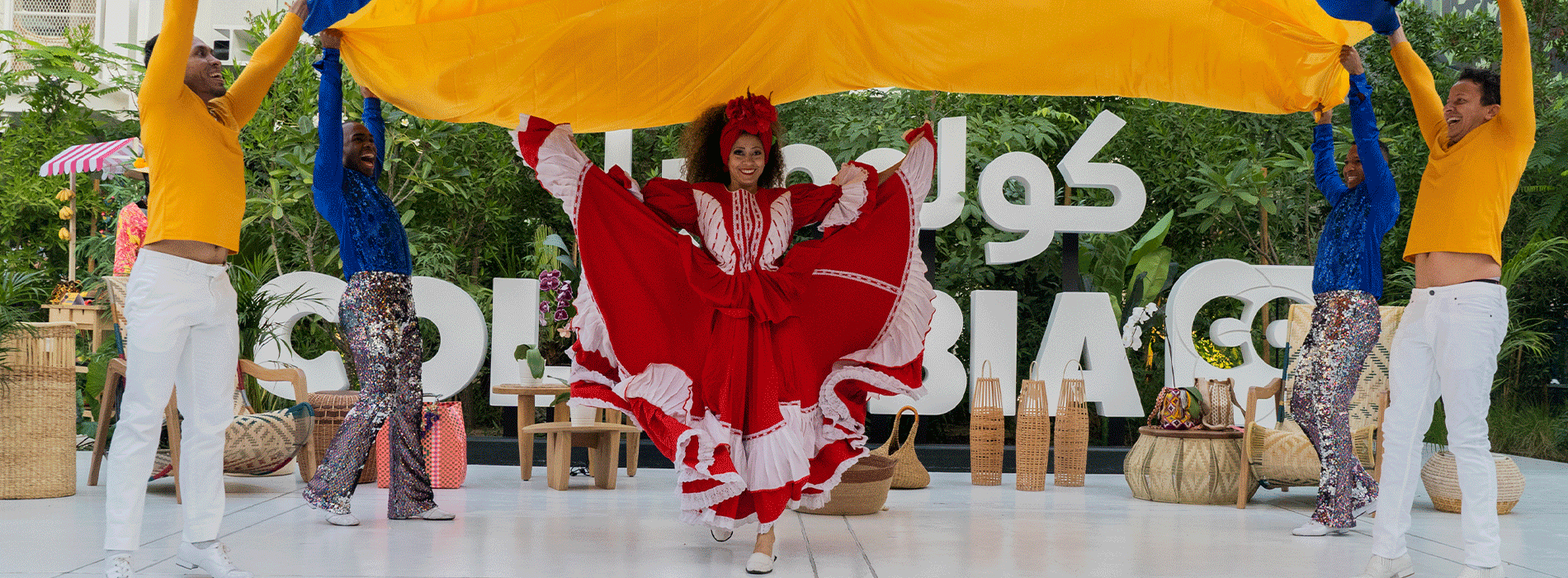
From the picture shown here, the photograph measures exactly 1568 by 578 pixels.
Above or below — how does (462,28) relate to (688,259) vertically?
above

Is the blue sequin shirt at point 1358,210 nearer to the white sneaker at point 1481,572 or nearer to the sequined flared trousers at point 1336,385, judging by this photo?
the sequined flared trousers at point 1336,385

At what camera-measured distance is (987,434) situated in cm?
647

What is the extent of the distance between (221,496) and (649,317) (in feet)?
4.72

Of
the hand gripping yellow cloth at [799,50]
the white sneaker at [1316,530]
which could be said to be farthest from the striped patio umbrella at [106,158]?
the white sneaker at [1316,530]

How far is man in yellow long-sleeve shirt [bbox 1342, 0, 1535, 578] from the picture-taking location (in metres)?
3.36

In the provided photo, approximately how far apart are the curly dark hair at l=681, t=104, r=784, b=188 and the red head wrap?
14 centimetres

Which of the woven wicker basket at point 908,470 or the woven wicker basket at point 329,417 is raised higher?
the woven wicker basket at point 329,417

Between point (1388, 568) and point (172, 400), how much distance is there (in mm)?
4944

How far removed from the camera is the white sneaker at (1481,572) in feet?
11.0

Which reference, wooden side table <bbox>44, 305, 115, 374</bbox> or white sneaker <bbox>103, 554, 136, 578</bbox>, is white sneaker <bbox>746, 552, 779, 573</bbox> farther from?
wooden side table <bbox>44, 305, 115, 374</bbox>

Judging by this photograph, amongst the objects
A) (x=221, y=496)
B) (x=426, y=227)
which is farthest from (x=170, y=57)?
(x=426, y=227)

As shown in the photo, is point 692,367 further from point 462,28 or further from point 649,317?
point 462,28

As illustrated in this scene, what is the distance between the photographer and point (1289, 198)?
354 inches

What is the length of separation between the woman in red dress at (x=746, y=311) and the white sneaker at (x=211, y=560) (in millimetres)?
1223
